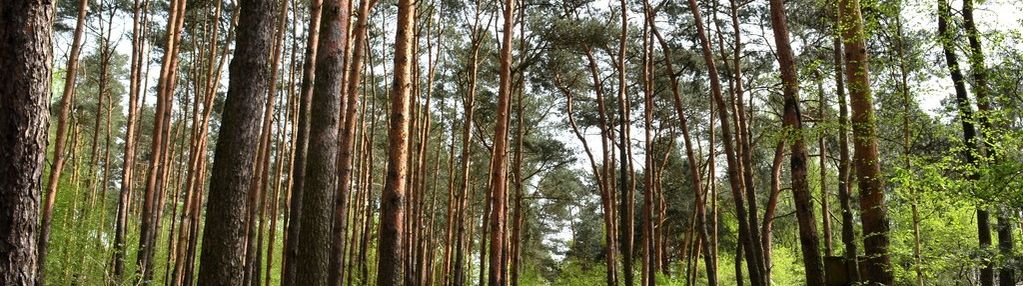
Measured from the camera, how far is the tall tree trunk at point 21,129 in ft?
10.4

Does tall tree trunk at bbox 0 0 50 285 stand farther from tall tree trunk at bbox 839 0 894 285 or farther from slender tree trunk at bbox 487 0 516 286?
slender tree trunk at bbox 487 0 516 286

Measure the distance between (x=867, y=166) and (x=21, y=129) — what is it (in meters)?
7.91

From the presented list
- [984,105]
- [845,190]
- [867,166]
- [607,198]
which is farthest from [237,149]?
[607,198]

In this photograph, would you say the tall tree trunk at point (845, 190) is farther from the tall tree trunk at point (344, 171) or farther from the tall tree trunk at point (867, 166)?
the tall tree trunk at point (344, 171)

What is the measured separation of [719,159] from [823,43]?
8627 mm

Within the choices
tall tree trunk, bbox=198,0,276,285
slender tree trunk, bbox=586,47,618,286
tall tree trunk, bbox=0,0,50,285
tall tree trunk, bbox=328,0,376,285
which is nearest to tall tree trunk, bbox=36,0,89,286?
tall tree trunk, bbox=328,0,376,285

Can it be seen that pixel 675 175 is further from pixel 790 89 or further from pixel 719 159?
pixel 790 89

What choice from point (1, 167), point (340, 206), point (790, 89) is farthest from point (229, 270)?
point (790, 89)

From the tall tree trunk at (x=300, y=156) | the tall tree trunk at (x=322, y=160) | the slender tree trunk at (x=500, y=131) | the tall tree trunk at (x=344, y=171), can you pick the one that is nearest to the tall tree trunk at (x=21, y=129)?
the tall tree trunk at (x=322, y=160)

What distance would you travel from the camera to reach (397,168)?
A: 819cm

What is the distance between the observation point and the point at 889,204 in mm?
9156

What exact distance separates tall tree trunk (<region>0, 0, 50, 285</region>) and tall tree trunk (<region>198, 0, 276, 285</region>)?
1842 millimetres

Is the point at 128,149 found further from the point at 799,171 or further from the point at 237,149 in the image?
the point at 799,171

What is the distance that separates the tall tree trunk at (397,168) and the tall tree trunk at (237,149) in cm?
261
